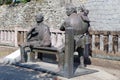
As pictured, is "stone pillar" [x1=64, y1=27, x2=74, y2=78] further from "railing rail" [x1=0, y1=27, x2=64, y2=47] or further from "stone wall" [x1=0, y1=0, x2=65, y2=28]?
"stone wall" [x1=0, y1=0, x2=65, y2=28]

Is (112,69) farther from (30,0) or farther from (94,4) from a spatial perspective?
(30,0)

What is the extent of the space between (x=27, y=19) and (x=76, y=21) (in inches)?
267

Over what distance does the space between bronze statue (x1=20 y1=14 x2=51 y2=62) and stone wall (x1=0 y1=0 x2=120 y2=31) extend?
3.55m

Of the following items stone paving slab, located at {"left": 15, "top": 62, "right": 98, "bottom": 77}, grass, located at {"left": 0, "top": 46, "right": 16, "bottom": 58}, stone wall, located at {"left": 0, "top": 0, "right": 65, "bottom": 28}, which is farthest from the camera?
stone wall, located at {"left": 0, "top": 0, "right": 65, "bottom": 28}

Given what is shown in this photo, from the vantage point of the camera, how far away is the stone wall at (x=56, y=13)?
980 centimetres

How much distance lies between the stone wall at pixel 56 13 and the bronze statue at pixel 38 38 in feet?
11.6

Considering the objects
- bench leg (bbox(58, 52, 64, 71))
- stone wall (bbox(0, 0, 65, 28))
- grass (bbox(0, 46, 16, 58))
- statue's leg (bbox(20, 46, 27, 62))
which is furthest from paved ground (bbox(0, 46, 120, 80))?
stone wall (bbox(0, 0, 65, 28))

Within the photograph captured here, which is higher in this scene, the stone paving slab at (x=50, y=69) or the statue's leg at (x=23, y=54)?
the statue's leg at (x=23, y=54)

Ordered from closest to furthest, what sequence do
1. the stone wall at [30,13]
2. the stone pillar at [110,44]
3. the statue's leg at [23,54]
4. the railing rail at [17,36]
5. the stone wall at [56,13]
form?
the stone pillar at [110,44] → the statue's leg at [23,54] → the railing rail at [17,36] → the stone wall at [56,13] → the stone wall at [30,13]

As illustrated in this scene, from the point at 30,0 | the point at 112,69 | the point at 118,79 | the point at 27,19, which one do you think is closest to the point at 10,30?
the point at 27,19

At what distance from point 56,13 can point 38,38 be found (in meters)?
4.81

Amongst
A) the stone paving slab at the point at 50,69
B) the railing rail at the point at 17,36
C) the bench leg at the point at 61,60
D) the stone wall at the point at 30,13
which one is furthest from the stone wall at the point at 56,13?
the bench leg at the point at 61,60

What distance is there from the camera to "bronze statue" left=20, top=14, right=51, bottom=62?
6723 millimetres

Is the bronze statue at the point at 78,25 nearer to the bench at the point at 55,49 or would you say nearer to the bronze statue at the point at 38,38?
the bench at the point at 55,49
